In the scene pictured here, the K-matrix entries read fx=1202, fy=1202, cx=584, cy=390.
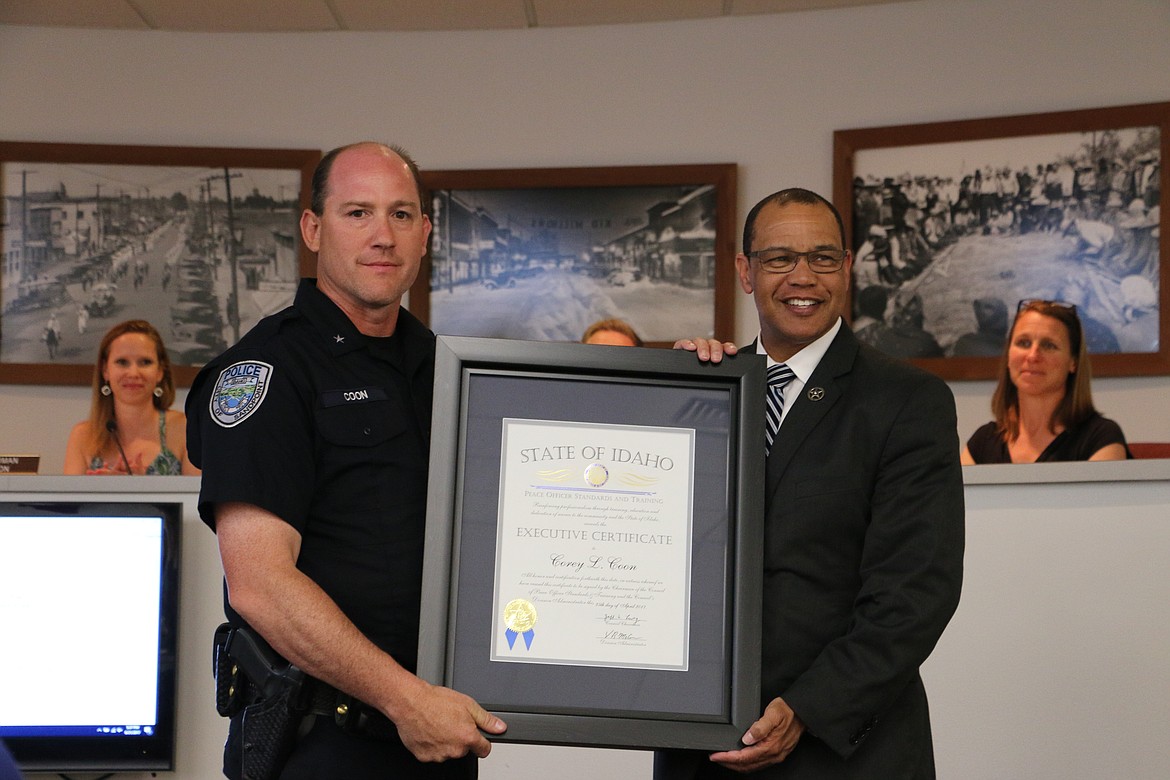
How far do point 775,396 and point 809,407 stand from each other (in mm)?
84

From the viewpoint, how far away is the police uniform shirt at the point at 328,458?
1732mm

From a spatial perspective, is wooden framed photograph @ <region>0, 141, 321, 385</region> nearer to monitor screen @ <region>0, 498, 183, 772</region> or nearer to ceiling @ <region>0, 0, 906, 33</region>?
ceiling @ <region>0, 0, 906, 33</region>

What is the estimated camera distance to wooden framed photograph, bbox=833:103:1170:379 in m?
4.46

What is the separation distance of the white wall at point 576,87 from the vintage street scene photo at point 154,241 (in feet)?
0.67

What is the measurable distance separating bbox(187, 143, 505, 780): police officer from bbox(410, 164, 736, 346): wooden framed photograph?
9.73 ft

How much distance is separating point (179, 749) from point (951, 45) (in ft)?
12.8

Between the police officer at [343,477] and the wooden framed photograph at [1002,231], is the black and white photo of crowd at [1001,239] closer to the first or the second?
the wooden framed photograph at [1002,231]

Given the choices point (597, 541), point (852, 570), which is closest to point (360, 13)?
point (597, 541)

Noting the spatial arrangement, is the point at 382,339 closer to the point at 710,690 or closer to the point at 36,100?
the point at 710,690

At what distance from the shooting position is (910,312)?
4684mm

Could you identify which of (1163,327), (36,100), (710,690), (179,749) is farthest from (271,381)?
(36,100)

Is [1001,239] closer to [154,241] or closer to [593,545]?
[593,545]

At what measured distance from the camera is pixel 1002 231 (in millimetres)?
4633

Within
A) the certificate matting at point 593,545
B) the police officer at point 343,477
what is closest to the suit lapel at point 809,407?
the certificate matting at point 593,545
